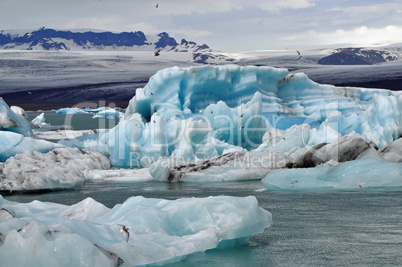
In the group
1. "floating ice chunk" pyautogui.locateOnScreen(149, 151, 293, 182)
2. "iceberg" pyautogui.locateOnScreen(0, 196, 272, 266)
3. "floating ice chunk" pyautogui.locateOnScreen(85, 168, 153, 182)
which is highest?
"iceberg" pyautogui.locateOnScreen(0, 196, 272, 266)

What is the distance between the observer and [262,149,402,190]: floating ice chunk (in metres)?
7.41

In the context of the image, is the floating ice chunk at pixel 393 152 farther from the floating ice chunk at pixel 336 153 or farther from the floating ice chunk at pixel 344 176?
the floating ice chunk at pixel 344 176

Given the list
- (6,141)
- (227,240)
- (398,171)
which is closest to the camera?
(227,240)

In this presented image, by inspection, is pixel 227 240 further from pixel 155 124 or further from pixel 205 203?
pixel 155 124

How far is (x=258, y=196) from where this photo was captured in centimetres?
698

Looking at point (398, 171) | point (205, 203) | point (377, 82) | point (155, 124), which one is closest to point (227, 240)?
point (205, 203)

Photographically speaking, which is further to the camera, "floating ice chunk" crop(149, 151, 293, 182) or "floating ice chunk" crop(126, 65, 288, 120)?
"floating ice chunk" crop(126, 65, 288, 120)

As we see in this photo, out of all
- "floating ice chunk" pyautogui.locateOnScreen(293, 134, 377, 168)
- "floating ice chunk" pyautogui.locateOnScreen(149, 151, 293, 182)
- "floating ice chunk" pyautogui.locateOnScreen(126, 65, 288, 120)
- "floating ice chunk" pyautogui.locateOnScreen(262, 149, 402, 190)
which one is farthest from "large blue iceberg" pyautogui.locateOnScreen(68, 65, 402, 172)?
"floating ice chunk" pyautogui.locateOnScreen(262, 149, 402, 190)

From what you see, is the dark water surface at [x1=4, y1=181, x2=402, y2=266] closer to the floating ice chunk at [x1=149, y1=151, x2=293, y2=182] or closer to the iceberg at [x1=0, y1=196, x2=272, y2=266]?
the iceberg at [x1=0, y1=196, x2=272, y2=266]

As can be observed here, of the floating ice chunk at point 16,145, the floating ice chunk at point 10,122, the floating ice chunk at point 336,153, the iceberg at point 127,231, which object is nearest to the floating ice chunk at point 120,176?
the floating ice chunk at point 16,145

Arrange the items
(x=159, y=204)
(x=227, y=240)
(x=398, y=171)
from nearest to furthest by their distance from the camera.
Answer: (x=227, y=240)
(x=159, y=204)
(x=398, y=171)

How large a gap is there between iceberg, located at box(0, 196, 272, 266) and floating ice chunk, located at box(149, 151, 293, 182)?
13.2 ft

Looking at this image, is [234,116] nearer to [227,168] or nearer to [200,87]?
[200,87]

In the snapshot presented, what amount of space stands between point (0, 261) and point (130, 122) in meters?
9.22
